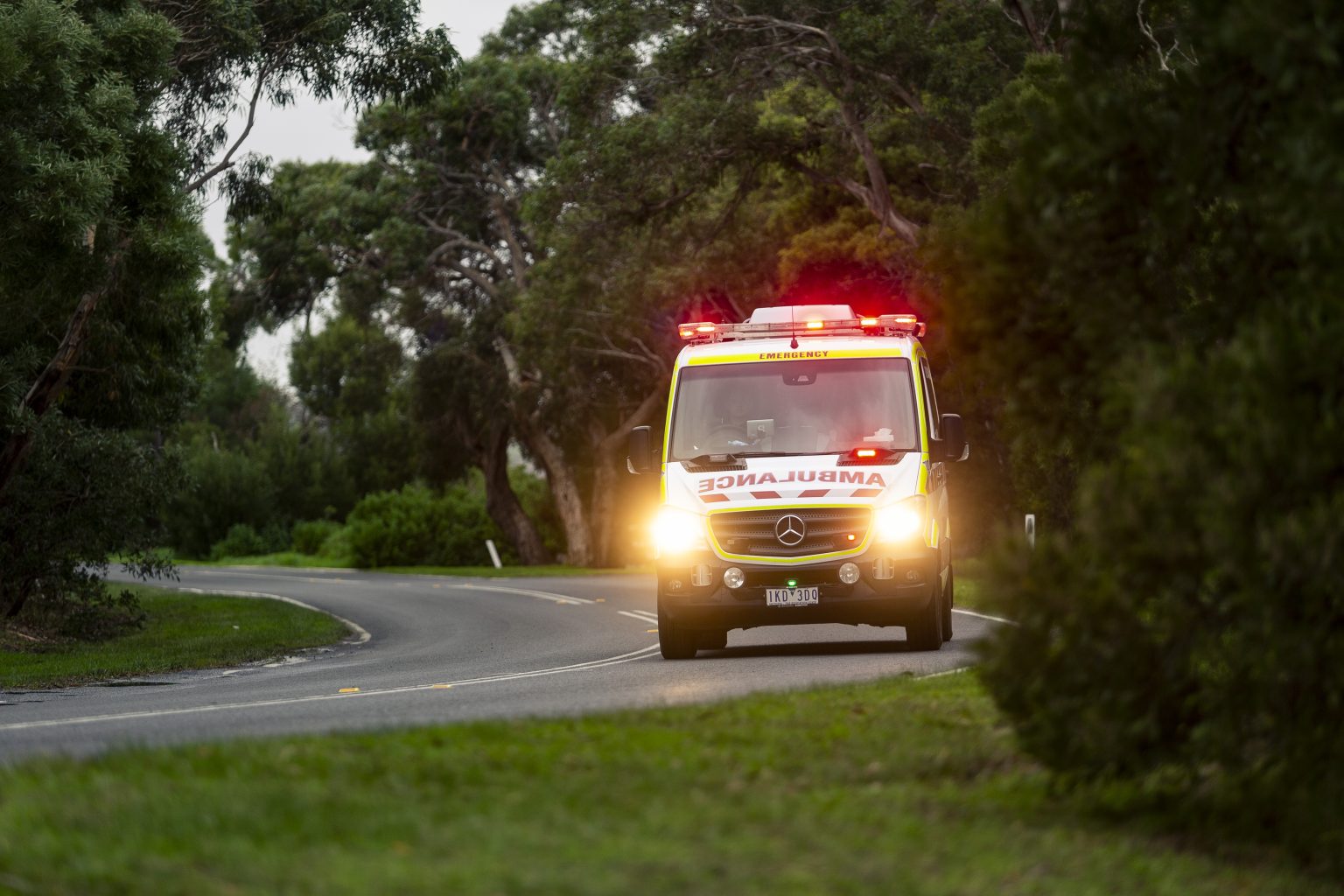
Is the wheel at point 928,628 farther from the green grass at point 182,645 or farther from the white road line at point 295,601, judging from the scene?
the white road line at point 295,601

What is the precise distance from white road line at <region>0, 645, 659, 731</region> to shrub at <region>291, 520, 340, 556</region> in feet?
170

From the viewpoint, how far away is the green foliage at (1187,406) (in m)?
6.51

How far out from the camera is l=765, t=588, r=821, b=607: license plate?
15.7m

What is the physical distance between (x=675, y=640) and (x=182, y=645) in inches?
334

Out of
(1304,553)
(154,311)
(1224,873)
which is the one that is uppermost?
(154,311)

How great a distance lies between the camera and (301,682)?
16250 millimetres

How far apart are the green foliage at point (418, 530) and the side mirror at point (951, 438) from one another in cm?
4033

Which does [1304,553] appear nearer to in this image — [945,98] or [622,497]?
[945,98]

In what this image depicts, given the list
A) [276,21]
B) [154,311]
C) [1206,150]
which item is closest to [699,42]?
[276,21]

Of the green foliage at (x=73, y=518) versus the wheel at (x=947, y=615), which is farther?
the green foliage at (x=73, y=518)

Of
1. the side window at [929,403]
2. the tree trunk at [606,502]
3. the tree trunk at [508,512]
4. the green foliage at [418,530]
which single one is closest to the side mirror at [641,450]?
the side window at [929,403]

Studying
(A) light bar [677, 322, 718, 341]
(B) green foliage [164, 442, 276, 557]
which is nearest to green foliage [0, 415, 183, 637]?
(A) light bar [677, 322, 718, 341]

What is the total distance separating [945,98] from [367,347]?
27386 millimetres

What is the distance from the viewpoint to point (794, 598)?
51.6 ft
